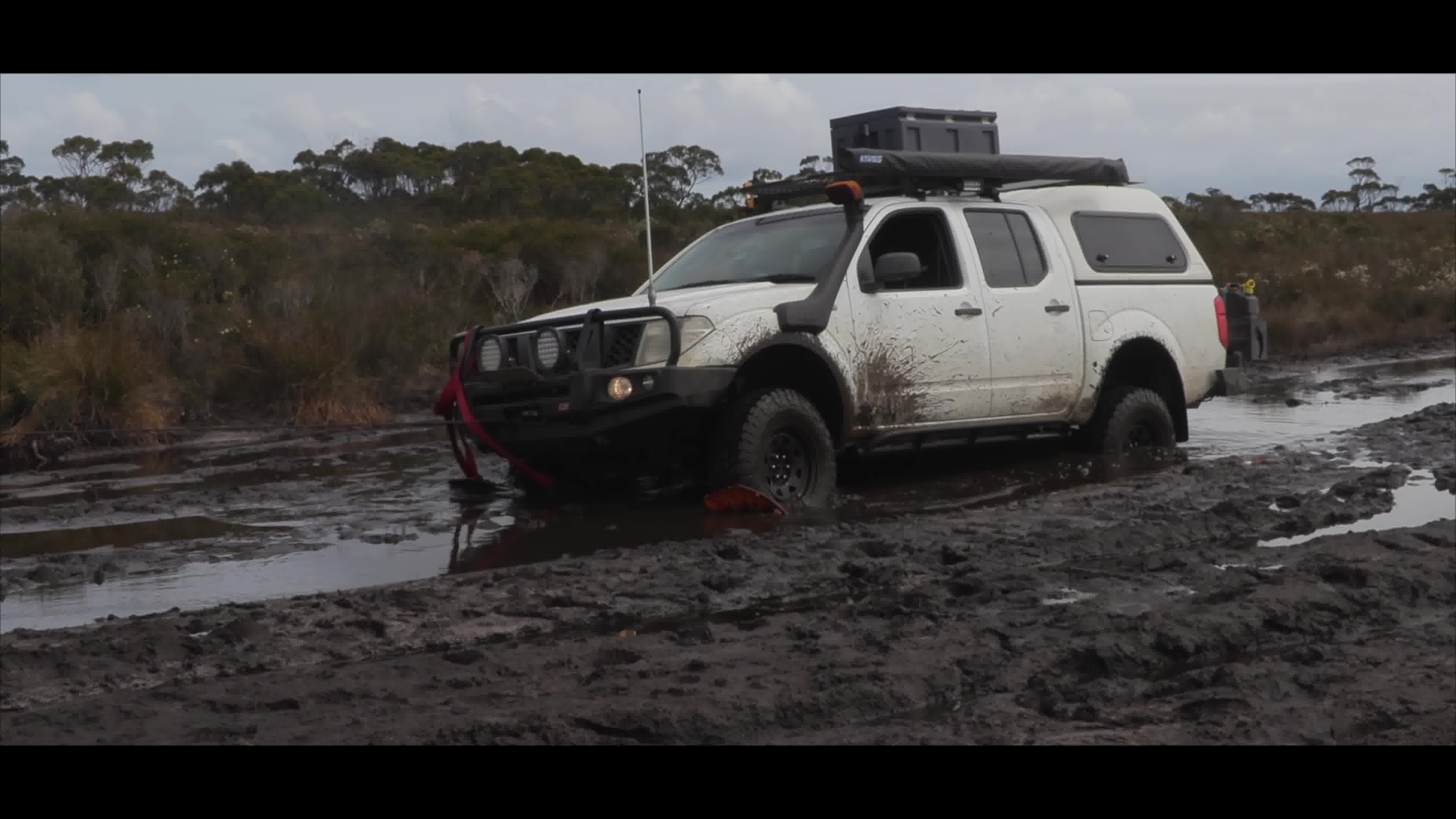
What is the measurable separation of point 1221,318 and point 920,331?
3106 mm

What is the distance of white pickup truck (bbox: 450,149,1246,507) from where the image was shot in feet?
25.3

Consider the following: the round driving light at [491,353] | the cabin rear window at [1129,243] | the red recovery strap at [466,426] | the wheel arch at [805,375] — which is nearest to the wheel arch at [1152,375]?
the cabin rear window at [1129,243]

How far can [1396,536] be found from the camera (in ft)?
Result: 21.6

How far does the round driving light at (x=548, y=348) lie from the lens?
7836mm

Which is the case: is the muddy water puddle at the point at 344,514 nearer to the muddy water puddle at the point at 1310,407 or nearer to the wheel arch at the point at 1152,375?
the muddy water puddle at the point at 1310,407

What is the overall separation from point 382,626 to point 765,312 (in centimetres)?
330

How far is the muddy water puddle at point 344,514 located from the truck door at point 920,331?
1.62 feet

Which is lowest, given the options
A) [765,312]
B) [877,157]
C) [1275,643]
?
[1275,643]

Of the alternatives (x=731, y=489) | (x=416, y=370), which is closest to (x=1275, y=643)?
(x=731, y=489)

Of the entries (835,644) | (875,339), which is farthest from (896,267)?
(835,644)

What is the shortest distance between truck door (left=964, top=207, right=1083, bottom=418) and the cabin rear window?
42 cm

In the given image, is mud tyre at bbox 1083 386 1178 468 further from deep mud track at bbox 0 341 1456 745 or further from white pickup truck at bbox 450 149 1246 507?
deep mud track at bbox 0 341 1456 745

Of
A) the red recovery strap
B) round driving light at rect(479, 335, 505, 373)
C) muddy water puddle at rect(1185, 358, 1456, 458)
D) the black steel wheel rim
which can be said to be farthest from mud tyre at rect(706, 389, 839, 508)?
muddy water puddle at rect(1185, 358, 1456, 458)

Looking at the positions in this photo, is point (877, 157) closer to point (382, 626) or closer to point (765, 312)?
point (765, 312)
